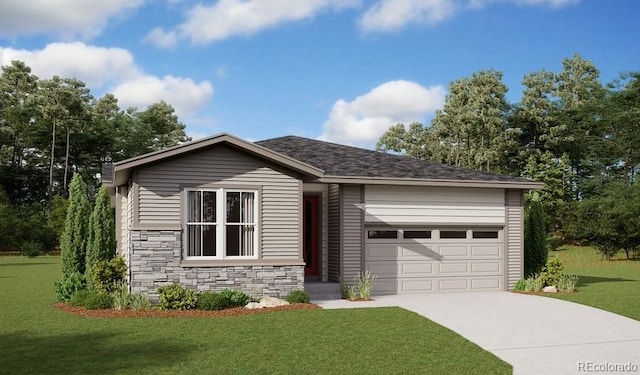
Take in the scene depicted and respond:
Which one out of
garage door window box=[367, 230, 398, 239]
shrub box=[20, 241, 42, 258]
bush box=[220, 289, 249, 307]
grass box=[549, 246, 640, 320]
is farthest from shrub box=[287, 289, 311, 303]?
shrub box=[20, 241, 42, 258]

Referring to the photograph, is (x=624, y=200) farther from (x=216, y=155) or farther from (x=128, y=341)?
(x=128, y=341)

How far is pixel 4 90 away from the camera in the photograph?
60375 millimetres

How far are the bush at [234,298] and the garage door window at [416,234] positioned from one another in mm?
5410

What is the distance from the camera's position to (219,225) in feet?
47.6

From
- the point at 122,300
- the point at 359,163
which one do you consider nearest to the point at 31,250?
the point at 359,163

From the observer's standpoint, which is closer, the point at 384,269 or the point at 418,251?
the point at 384,269

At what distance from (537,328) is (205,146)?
25.9 feet

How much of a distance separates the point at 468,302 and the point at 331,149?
23.1 ft

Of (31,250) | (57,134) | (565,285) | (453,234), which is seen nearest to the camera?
(453,234)

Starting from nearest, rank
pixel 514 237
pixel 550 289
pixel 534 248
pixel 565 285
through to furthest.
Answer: pixel 550 289 → pixel 565 285 → pixel 514 237 → pixel 534 248

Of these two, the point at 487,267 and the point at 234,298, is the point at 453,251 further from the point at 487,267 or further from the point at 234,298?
the point at 234,298

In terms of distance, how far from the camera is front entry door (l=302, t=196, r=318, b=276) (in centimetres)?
1767

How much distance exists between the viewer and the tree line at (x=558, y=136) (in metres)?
46.2

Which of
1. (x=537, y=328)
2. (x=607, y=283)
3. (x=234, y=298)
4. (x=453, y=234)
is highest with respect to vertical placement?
(x=453, y=234)
